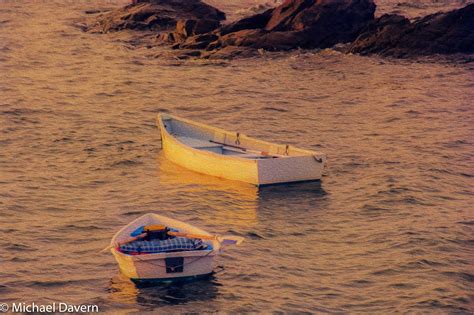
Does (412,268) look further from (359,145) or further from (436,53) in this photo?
(436,53)

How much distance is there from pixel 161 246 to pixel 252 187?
10003mm

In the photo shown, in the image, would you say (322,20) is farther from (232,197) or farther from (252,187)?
(232,197)

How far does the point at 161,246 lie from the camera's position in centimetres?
2431

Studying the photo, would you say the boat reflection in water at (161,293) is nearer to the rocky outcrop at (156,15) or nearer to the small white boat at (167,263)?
the small white boat at (167,263)

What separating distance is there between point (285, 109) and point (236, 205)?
16.8m

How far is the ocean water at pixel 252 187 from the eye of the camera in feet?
81.8

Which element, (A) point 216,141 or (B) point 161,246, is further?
(A) point 216,141

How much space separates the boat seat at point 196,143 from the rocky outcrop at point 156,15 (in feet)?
95.8

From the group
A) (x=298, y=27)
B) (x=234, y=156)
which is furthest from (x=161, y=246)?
(x=298, y=27)

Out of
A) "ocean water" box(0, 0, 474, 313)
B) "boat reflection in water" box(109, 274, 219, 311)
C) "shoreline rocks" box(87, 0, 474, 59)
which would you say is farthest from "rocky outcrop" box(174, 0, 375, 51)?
"boat reflection in water" box(109, 274, 219, 311)

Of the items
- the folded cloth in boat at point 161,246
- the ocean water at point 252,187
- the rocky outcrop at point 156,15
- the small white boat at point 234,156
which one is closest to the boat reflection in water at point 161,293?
the ocean water at point 252,187

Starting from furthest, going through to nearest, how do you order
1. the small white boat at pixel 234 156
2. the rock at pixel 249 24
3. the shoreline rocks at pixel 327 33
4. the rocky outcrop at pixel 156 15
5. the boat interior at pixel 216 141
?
the rocky outcrop at pixel 156 15
the rock at pixel 249 24
the shoreline rocks at pixel 327 33
the boat interior at pixel 216 141
the small white boat at pixel 234 156

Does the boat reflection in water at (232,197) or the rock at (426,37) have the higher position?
the rock at (426,37)

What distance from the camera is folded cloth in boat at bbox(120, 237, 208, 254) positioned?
2430cm
